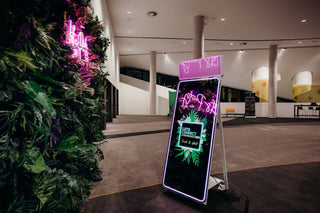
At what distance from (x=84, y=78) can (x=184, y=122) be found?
1194mm

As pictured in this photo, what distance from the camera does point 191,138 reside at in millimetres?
1801

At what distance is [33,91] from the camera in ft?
2.66

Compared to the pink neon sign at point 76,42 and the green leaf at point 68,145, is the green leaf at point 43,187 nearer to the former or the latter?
the green leaf at point 68,145

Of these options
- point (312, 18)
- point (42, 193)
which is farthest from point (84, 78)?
point (312, 18)

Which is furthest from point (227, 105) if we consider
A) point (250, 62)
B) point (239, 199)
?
point (239, 199)

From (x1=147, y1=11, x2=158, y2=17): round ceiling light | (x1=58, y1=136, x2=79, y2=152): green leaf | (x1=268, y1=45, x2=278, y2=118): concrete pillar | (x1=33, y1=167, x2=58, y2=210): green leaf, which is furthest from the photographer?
(x1=268, y1=45, x2=278, y2=118): concrete pillar

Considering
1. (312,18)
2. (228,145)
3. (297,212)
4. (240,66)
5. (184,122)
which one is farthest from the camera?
(240,66)

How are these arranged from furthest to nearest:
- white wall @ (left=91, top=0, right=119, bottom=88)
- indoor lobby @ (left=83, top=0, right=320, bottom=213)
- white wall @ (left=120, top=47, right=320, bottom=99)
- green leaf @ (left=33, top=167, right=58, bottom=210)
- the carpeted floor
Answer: white wall @ (left=120, top=47, right=320, bottom=99)
white wall @ (left=91, top=0, right=119, bottom=88)
indoor lobby @ (left=83, top=0, right=320, bottom=213)
the carpeted floor
green leaf @ (left=33, top=167, right=58, bottom=210)

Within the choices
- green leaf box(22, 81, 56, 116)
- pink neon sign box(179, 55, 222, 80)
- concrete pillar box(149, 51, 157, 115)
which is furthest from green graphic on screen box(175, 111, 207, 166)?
concrete pillar box(149, 51, 157, 115)

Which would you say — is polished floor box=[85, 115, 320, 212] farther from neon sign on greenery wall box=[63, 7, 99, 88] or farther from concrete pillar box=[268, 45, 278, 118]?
concrete pillar box=[268, 45, 278, 118]

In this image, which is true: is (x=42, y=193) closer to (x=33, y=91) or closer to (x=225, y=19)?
(x=33, y=91)

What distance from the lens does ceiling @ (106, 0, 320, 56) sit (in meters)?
6.82

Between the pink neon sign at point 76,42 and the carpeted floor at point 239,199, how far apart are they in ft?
4.98

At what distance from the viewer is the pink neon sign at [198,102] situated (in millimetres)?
1724
